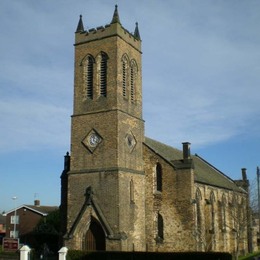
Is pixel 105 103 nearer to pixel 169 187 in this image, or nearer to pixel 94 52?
pixel 94 52

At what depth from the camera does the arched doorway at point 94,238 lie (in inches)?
1275

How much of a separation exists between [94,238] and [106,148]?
23.0 ft

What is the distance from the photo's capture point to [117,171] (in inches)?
1283

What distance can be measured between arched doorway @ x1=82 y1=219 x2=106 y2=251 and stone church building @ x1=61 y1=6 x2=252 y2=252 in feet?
0.24

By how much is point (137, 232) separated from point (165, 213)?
310cm

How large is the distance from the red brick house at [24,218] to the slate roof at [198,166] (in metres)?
26.9

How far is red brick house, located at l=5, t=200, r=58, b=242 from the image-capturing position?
2645 inches

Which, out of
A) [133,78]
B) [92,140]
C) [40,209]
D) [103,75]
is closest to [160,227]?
[92,140]

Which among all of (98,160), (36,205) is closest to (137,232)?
(98,160)

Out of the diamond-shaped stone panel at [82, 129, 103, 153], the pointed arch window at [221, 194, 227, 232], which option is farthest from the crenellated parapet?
the pointed arch window at [221, 194, 227, 232]

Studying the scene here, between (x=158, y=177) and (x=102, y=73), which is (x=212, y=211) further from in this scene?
(x=102, y=73)

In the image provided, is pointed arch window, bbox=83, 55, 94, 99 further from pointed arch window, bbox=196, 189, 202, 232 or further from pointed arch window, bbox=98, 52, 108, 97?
pointed arch window, bbox=196, 189, 202, 232

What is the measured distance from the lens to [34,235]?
48500 millimetres

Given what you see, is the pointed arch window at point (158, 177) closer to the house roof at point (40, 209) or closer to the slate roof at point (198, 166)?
the slate roof at point (198, 166)
